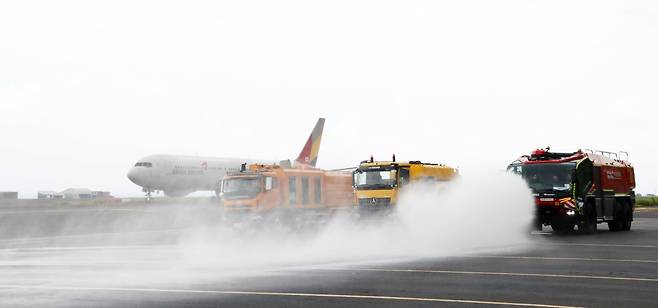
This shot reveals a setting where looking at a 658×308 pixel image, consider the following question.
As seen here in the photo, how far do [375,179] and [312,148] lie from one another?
44494 mm

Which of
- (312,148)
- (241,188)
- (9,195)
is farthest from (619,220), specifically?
(9,195)

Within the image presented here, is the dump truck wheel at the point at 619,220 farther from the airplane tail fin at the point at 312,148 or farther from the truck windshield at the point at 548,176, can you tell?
the airplane tail fin at the point at 312,148

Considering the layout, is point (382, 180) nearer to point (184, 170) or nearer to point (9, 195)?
point (184, 170)

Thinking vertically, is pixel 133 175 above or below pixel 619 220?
above

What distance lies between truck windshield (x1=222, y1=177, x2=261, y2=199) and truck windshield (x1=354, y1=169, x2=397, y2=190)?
4.15 meters

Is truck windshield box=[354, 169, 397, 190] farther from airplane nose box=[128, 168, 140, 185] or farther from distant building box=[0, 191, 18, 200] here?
distant building box=[0, 191, 18, 200]

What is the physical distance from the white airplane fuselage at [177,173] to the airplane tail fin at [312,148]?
23.4 ft

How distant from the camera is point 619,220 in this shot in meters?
38.2

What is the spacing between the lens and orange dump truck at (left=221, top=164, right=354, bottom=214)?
31.3 m

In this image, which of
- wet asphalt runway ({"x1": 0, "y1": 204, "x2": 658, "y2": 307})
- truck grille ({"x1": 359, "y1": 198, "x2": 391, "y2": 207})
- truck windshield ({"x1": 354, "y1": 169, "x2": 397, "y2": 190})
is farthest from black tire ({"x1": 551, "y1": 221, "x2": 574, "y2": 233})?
truck grille ({"x1": 359, "y1": 198, "x2": 391, "y2": 207})

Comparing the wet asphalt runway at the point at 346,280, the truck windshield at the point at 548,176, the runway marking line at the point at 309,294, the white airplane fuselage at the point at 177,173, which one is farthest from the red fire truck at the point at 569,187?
the white airplane fuselage at the point at 177,173

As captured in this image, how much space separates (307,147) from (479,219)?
144 ft

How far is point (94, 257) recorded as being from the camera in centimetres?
2470

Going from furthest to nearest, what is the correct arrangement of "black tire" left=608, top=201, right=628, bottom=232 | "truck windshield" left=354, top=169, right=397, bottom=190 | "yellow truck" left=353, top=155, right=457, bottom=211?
Answer: "black tire" left=608, top=201, right=628, bottom=232 → "truck windshield" left=354, top=169, right=397, bottom=190 → "yellow truck" left=353, top=155, right=457, bottom=211
